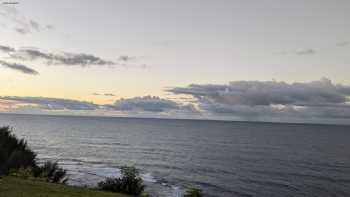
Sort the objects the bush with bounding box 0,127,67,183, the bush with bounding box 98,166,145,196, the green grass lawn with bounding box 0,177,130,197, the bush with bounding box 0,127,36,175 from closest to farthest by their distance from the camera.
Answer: the green grass lawn with bounding box 0,177,130,197, the bush with bounding box 98,166,145,196, the bush with bounding box 0,127,67,183, the bush with bounding box 0,127,36,175

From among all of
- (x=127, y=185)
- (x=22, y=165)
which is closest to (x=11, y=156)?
(x=22, y=165)

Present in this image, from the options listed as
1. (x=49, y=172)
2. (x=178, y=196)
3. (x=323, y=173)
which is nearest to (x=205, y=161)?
(x=323, y=173)

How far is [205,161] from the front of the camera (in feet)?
225

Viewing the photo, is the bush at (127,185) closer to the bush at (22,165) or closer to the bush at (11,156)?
the bush at (22,165)

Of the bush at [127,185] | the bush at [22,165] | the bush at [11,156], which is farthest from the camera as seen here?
the bush at [11,156]

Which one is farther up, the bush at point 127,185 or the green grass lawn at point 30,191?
the green grass lawn at point 30,191

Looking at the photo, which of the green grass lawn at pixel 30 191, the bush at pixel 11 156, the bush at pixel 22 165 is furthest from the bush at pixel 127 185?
the bush at pixel 11 156

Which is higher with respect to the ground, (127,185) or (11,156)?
(11,156)

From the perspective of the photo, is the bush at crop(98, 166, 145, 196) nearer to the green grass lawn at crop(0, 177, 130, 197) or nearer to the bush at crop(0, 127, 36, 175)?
the green grass lawn at crop(0, 177, 130, 197)

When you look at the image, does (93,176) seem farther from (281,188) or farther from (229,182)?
(281,188)

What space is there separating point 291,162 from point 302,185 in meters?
23.8

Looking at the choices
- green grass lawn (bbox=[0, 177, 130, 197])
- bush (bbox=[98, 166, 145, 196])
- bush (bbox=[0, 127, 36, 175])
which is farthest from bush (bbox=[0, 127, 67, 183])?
green grass lawn (bbox=[0, 177, 130, 197])

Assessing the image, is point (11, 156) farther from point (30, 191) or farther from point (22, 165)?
point (30, 191)

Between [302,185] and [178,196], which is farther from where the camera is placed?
[302,185]
